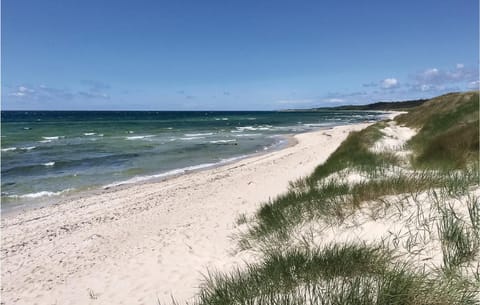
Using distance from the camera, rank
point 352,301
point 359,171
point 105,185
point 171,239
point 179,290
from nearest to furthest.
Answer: point 352,301 < point 179,290 < point 171,239 < point 359,171 < point 105,185

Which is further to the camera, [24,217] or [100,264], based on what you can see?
[24,217]

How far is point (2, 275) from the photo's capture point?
7.25m

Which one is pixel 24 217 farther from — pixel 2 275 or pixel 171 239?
pixel 171 239

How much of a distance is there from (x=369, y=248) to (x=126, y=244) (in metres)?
6.14

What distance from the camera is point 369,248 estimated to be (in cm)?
392

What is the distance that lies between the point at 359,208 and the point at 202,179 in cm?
1196

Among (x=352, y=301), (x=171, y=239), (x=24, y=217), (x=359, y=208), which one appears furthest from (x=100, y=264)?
(x=24, y=217)

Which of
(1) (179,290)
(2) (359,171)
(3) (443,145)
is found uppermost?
(3) (443,145)

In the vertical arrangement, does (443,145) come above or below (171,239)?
above

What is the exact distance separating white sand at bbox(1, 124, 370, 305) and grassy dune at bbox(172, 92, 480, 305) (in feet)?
3.54

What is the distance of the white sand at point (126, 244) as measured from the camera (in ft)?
18.9

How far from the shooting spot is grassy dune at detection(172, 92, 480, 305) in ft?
9.80

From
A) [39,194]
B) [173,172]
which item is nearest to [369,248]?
[39,194]

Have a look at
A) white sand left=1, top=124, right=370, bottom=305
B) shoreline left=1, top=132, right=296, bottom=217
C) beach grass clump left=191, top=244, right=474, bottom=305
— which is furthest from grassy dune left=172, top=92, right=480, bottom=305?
shoreline left=1, top=132, right=296, bottom=217
